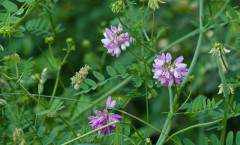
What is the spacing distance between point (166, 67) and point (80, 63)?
3.95 ft

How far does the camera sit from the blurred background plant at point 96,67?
1018 mm

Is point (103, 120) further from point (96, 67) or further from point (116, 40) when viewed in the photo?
point (96, 67)

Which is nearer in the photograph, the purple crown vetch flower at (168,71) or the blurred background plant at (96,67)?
the purple crown vetch flower at (168,71)

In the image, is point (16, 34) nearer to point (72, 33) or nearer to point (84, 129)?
point (84, 129)

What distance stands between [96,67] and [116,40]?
Result: 2.39 feet

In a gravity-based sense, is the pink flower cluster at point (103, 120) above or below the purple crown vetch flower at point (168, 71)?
below

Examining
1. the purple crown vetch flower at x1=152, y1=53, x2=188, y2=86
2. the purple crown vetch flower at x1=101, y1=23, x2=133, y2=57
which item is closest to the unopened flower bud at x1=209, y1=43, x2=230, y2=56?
the purple crown vetch flower at x1=152, y1=53, x2=188, y2=86

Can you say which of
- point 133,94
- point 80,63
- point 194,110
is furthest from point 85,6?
point 194,110

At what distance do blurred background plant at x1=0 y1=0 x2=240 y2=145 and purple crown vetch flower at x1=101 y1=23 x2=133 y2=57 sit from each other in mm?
25

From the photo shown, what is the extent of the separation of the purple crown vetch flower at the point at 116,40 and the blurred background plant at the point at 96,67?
0.08 feet

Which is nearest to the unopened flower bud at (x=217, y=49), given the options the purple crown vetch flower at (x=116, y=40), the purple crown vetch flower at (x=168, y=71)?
the purple crown vetch flower at (x=168, y=71)

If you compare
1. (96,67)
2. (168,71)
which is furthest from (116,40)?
(96,67)

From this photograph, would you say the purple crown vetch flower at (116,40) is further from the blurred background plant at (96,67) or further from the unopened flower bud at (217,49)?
the unopened flower bud at (217,49)

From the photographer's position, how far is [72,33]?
2.38 metres
